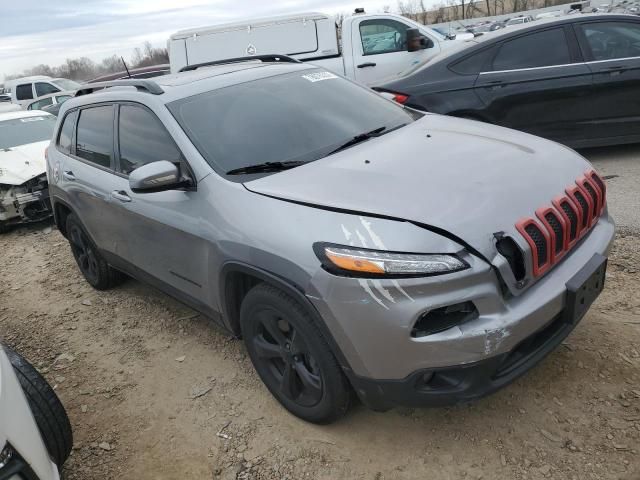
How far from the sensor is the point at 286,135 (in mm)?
2932

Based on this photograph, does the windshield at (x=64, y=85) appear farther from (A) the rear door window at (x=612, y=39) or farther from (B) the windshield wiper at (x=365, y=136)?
(B) the windshield wiper at (x=365, y=136)

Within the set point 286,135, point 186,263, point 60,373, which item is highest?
point 286,135

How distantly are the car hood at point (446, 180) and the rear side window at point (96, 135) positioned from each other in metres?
1.59

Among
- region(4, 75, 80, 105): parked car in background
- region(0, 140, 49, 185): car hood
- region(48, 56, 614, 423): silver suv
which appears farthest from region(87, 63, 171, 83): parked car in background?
region(48, 56, 614, 423): silver suv

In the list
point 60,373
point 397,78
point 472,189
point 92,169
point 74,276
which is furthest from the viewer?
point 397,78

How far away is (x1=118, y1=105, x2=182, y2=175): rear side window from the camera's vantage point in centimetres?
301

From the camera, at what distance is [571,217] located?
7.85 ft

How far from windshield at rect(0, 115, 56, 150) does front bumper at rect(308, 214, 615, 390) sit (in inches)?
279

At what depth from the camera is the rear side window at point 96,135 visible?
3.63m

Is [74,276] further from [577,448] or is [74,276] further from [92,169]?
[577,448]

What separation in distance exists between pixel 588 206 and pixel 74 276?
4485mm

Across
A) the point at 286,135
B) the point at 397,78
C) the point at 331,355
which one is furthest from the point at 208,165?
the point at 397,78

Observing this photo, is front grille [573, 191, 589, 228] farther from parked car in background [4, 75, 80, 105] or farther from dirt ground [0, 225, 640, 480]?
parked car in background [4, 75, 80, 105]

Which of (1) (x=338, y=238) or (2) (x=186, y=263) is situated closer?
(1) (x=338, y=238)
